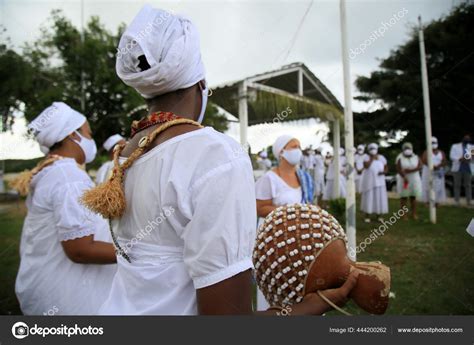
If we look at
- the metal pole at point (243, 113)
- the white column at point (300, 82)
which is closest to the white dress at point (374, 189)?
the white column at point (300, 82)

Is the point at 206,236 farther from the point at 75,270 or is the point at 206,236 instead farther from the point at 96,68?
the point at 96,68

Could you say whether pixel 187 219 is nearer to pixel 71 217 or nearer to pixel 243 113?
pixel 71 217

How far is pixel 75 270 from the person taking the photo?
6.12 feet

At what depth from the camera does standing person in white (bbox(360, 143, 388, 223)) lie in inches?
273

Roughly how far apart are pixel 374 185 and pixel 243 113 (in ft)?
16.5

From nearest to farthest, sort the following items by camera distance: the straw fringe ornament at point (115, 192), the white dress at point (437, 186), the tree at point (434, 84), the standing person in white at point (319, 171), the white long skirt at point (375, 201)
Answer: the straw fringe ornament at point (115, 192) → the tree at point (434, 84) → the white dress at point (437, 186) → the white long skirt at point (375, 201) → the standing person in white at point (319, 171)

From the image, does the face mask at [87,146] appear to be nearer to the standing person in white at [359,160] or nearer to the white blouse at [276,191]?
the white blouse at [276,191]

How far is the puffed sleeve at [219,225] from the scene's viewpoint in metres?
0.81

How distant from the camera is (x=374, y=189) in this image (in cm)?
722

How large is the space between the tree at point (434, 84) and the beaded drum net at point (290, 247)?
170 cm

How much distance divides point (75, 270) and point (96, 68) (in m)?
5.55

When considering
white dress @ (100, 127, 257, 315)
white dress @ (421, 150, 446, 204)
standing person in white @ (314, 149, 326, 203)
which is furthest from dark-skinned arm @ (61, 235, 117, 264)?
standing person in white @ (314, 149, 326, 203)

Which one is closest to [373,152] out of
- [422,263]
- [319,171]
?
[319,171]

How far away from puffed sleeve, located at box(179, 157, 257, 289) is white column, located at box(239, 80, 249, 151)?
1519mm
